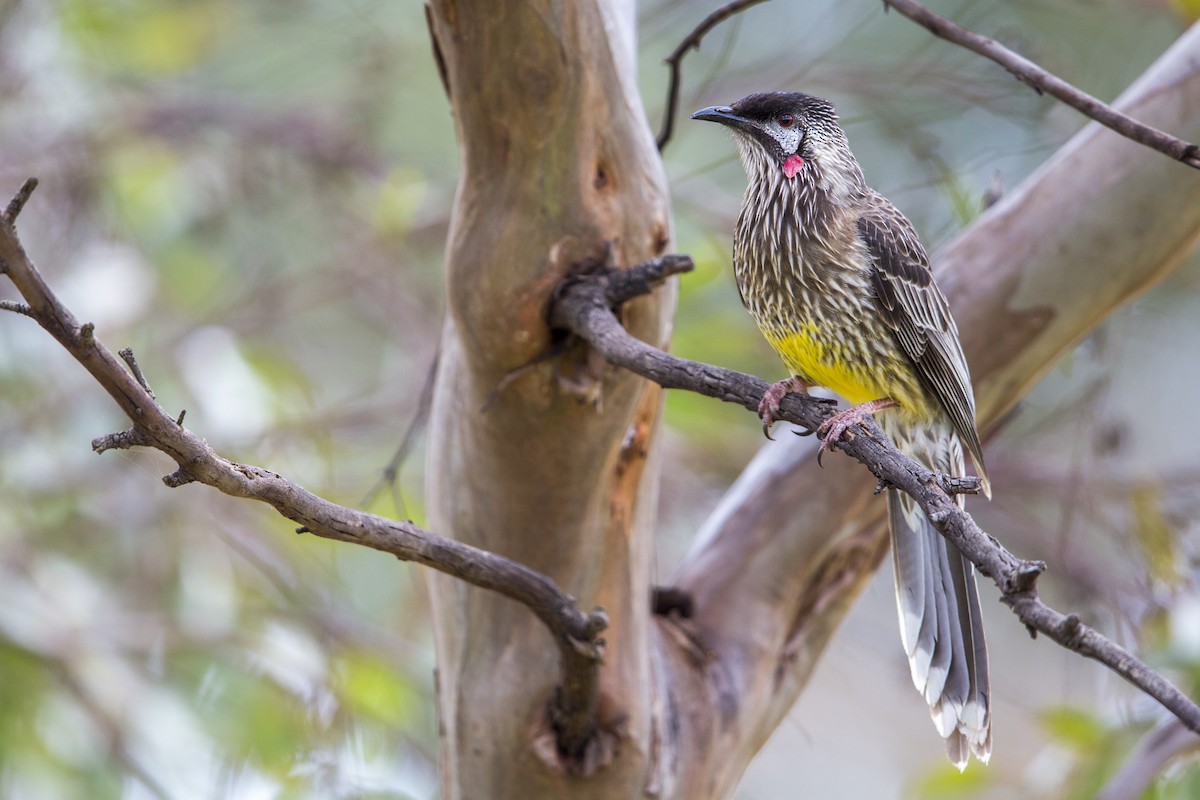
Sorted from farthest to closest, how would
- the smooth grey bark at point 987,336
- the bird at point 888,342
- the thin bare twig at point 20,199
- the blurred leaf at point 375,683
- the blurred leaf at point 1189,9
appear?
1. the blurred leaf at point 375,683
2. the blurred leaf at point 1189,9
3. the smooth grey bark at point 987,336
4. the bird at point 888,342
5. the thin bare twig at point 20,199

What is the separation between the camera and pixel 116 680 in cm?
442

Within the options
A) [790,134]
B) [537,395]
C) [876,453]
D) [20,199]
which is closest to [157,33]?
[790,134]

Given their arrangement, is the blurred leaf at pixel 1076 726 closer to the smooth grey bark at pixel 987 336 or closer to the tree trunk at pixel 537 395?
the smooth grey bark at pixel 987 336

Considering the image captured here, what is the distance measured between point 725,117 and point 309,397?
6.36ft

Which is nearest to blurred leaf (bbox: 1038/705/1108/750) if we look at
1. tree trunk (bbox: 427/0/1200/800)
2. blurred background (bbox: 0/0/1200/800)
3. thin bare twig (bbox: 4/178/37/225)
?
blurred background (bbox: 0/0/1200/800)

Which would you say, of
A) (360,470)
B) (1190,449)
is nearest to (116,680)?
(360,470)

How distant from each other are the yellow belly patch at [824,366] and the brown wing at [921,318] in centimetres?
10

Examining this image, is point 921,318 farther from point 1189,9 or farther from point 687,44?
point 1189,9

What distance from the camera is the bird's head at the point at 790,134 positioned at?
281cm

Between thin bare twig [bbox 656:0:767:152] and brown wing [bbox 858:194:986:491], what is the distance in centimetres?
55

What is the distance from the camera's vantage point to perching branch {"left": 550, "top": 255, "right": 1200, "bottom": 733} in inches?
48.9

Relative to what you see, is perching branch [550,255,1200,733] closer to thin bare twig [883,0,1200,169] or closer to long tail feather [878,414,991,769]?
long tail feather [878,414,991,769]

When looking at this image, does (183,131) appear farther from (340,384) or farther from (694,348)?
(340,384)

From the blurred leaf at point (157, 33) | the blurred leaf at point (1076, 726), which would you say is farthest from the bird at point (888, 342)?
the blurred leaf at point (157, 33)
